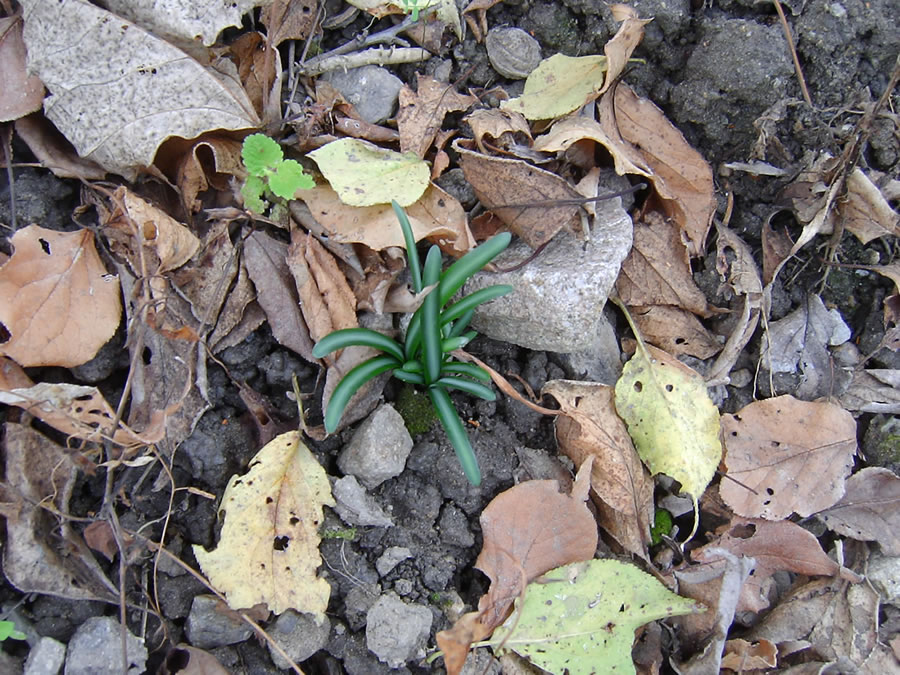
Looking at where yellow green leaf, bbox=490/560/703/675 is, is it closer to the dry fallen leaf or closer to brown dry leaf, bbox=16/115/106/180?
the dry fallen leaf

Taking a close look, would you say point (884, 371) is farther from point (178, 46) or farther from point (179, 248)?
point (178, 46)

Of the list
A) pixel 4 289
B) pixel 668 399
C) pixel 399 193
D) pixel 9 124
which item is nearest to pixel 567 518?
pixel 668 399

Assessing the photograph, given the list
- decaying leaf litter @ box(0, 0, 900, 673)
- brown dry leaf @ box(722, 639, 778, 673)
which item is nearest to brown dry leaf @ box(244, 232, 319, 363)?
decaying leaf litter @ box(0, 0, 900, 673)

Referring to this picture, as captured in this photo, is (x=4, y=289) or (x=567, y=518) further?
(x=567, y=518)

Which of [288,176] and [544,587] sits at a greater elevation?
[288,176]

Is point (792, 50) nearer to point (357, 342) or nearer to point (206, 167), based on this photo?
point (357, 342)

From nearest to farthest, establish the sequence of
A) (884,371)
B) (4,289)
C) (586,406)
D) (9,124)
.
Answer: (4,289)
(9,124)
(586,406)
(884,371)

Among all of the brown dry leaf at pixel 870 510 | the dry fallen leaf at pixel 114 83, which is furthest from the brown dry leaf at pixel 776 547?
the dry fallen leaf at pixel 114 83
